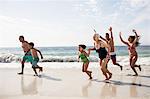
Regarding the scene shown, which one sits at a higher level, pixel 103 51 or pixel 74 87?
pixel 103 51

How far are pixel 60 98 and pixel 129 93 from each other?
1.48 m

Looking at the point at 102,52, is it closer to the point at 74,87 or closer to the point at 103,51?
the point at 103,51

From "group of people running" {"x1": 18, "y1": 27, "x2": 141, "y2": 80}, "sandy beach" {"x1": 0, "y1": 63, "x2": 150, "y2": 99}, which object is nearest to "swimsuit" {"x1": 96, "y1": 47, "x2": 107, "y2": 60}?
"group of people running" {"x1": 18, "y1": 27, "x2": 141, "y2": 80}

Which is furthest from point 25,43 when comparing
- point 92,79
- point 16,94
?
point 16,94

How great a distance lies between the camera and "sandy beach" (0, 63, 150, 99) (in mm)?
6977

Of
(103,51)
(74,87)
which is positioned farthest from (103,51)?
(74,87)

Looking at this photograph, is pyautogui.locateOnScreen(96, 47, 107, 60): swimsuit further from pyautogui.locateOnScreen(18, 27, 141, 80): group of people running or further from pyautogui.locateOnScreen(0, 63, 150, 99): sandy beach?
pyautogui.locateOnScreen(0, 63, 150, 99): sandy beach

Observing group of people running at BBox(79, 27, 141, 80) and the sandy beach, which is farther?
group of people running at BBox(79, 27, 141, 80)

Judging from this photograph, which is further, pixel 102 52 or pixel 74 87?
pixel 102 52

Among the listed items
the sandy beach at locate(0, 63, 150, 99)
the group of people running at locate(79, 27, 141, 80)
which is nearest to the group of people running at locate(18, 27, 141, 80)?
Answer: the group of people running at locate(79, 27, 141, 80)

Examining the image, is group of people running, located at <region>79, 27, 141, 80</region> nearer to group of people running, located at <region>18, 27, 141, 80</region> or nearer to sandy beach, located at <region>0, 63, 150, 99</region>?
group of people running, located at <region>18, 27, 141, 80</region>

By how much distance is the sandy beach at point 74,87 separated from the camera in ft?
22.9

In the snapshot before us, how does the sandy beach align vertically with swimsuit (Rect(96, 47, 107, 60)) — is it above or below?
below

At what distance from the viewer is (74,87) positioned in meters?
8.05
